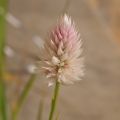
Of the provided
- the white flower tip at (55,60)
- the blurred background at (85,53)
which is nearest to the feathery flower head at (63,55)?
the white flower tip at (55,60)

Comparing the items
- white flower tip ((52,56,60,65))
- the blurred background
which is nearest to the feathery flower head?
white flower tip ((52,56,60,65))

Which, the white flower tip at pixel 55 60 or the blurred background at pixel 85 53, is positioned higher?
the blurred background at pixel 85 53

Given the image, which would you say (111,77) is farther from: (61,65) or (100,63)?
(61,65)

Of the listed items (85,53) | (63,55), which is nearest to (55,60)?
(63,55)

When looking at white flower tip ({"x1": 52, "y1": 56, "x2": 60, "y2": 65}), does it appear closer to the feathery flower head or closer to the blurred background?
the feathery flower head

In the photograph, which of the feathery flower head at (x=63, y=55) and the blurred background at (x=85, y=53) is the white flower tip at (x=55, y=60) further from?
the blurred background at (x=85, y=53)

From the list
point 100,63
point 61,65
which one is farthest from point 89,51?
point 61,65
